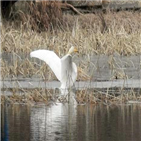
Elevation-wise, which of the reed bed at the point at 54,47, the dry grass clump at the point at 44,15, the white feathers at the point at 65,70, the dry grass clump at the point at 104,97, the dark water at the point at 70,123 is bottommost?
the dark water at the point at 70,123

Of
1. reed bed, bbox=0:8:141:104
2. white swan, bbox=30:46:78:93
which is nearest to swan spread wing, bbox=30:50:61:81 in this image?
white swan, bbox=30:46:78:93

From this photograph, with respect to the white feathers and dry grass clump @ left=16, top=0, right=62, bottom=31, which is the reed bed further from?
dry grass clump @ left=16, top=0, right=62, bottom=31

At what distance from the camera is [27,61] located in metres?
17.8

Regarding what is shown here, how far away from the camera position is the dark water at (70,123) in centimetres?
952

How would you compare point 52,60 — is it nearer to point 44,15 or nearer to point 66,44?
point 66,44

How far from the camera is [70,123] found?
1062cm

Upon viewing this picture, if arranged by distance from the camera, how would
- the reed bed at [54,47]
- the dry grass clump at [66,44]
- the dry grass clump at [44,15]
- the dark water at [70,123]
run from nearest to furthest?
the dark water at [70,123] < the reed bed at [54,47] < the dry grass clump at [66,44] < the dry grass clump at [44,15]

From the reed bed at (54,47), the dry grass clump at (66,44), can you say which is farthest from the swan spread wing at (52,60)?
the dry grass clump at (66,44)

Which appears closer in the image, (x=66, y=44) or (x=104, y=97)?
(x=104, y=97)

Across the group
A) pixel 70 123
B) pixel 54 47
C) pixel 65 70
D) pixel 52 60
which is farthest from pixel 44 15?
pixel 70 123

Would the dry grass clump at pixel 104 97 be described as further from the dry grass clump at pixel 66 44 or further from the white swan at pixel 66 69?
the dry grass clump at pixel 66 44

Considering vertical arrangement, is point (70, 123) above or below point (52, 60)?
below

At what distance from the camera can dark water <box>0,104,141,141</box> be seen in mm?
9523

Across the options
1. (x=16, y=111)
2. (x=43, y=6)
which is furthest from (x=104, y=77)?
(x=43, y=6)
